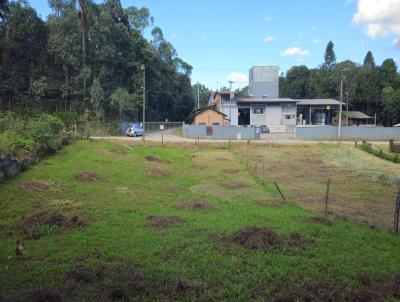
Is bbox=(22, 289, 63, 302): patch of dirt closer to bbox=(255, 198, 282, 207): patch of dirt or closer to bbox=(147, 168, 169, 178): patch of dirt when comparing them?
bbox=(255, 198, 282, 207): patch of dirt

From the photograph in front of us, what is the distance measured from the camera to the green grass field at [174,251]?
671cm

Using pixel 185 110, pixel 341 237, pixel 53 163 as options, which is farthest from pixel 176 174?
pixel 185 110

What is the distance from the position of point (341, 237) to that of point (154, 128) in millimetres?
59864

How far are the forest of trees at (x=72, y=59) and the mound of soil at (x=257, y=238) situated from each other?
40.2 metres

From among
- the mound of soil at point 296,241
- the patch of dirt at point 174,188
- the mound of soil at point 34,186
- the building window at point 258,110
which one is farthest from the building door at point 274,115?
the mound of soil at point 296,241

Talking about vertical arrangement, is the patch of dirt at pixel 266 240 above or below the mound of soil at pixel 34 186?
below

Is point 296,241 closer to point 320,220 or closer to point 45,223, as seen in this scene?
point 320,220

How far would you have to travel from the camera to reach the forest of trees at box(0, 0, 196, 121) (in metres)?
48.9

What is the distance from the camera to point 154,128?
6862 cm

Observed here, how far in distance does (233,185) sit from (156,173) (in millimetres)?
4518

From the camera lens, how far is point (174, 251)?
888cm

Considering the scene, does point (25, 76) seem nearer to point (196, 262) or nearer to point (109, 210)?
point (109, 210)

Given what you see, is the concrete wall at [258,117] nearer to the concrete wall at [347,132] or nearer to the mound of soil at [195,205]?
the concrete wall at [347,132]

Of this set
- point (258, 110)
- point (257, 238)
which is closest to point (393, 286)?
point (257, 238)
